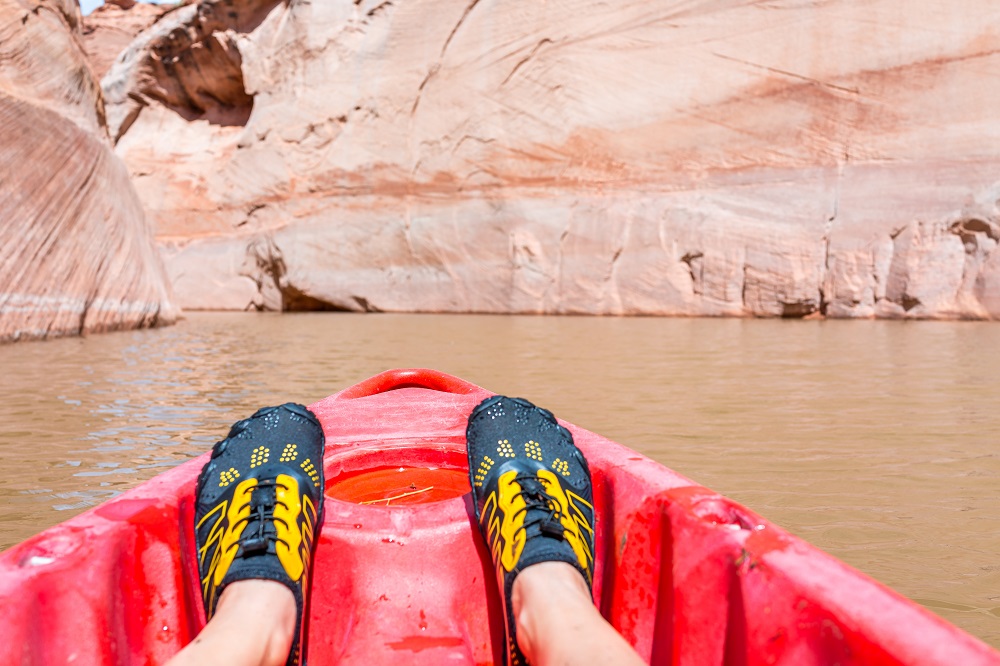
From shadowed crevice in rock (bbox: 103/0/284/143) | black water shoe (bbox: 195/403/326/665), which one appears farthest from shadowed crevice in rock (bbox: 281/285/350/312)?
black water shoe (bbox: 195/403/326/665)

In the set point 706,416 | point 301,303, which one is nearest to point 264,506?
point 706,416

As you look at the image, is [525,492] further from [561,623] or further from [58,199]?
[58,199]

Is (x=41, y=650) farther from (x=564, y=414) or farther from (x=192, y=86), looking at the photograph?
(x=192, y=86)

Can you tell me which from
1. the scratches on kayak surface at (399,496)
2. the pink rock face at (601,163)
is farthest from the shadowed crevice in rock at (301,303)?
the scratches on kayak surface at (399,496)

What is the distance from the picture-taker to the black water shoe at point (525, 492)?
1.20 metres

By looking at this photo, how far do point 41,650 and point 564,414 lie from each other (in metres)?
2.42

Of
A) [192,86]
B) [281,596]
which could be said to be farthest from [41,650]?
[192,86]

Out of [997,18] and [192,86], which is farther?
[192,86]

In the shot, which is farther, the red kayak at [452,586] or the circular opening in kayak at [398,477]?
the circular opening in kayak at [398,477]

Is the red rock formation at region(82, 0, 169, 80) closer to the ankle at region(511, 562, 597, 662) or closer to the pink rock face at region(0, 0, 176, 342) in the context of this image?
the pink rock face at region(0, 0, 176, 342)

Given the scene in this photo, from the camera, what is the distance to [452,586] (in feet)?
4.48

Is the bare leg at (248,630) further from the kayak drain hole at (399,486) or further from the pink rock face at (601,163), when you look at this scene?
the pink rock face at (601,163)

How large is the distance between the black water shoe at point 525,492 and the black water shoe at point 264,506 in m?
0.33

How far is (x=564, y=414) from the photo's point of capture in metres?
3.19
